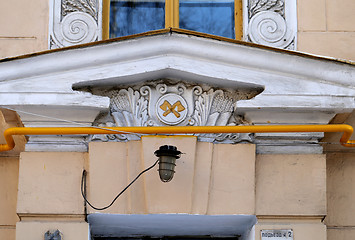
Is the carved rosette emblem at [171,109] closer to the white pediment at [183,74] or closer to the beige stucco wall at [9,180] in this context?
the white pediment at [183,74]

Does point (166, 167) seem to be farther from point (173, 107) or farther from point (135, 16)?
point (135, 16)

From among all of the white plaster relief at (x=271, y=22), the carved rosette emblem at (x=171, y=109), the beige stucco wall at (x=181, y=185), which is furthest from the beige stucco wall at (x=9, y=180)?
the white plaster relief at (x=271, y=22)

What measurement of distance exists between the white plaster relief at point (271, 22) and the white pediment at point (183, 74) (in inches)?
22.8

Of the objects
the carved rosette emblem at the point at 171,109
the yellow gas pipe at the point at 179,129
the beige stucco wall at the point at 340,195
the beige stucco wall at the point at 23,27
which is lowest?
the beige stucco wall at the point at 340,195

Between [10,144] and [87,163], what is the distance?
62 centimetres

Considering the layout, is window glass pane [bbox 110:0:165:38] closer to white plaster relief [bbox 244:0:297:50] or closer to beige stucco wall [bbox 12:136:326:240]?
white plaster relief [bbox 244:0:297:50]

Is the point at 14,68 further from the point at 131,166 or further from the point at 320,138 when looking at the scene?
the point at 320,138

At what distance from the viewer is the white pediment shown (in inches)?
285

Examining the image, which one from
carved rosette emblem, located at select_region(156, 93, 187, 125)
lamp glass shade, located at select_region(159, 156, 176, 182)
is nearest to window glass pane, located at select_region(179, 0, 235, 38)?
carved rosette emblem, located at select_region(156, 93, 187, 125)

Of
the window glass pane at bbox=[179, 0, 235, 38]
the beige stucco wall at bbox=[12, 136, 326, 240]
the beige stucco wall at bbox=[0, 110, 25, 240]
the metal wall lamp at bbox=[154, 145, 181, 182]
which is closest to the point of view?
the metal wall lamp at bbox=[154, 145, 181, 182]

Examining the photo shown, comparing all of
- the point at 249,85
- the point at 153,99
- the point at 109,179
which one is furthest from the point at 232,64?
the point at 109,179

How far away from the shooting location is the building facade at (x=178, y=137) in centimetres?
720

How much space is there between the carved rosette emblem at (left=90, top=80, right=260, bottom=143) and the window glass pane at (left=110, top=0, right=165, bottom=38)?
776 mm

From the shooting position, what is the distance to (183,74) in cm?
736
